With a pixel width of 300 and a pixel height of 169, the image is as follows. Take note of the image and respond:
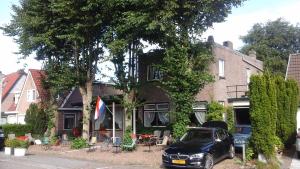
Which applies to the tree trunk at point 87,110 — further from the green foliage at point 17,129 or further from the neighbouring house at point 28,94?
the neighbouring house at point 28,94

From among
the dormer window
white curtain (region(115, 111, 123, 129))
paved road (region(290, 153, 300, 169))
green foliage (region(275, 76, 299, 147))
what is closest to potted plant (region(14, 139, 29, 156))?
white curtain (region(115, 111, 123, 129))

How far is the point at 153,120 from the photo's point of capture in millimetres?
31469

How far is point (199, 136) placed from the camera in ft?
59.9

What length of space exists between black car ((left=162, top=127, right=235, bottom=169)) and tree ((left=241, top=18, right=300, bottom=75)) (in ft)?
122

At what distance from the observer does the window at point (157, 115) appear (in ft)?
101

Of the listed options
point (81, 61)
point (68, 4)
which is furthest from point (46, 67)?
point (68, 4)

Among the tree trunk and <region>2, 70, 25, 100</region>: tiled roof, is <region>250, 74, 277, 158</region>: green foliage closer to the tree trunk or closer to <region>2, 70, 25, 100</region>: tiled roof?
the tree trunk

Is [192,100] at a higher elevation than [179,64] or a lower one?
lower

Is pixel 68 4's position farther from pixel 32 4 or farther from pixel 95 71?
pixel 95 71

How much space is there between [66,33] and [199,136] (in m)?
12.7

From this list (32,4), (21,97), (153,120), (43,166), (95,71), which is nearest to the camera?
(43,166)

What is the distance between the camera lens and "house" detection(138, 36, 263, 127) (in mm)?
29614

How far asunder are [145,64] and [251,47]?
2767 cm

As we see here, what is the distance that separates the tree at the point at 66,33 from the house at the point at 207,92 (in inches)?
180
